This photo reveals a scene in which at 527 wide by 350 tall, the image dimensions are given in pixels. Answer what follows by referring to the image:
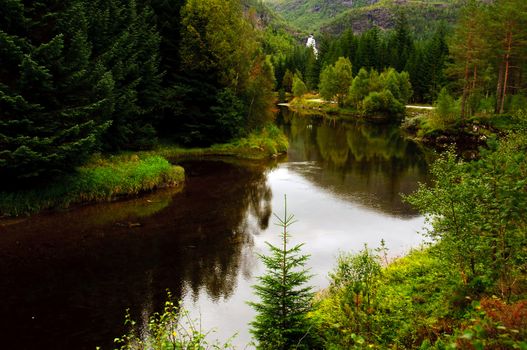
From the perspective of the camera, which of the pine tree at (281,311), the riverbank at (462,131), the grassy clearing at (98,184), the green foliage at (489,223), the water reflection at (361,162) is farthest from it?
the riverbank at (462,131)

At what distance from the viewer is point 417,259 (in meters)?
17.0

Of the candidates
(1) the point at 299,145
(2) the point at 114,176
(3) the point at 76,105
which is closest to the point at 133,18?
(3) the point at 76,105

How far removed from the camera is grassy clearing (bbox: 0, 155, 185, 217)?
23600 mm

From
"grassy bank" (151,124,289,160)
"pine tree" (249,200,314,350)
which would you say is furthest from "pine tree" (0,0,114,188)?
"pine tree" (249,200,314,350)

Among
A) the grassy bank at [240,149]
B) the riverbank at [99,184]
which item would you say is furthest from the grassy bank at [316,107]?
the riverbank at [99,184]

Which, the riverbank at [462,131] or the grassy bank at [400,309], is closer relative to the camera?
the grassy bank at [400,309]

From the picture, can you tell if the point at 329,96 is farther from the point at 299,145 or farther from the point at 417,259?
the point at 417,259

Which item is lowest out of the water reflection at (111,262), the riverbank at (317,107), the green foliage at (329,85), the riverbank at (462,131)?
the water reflection at (111,262)

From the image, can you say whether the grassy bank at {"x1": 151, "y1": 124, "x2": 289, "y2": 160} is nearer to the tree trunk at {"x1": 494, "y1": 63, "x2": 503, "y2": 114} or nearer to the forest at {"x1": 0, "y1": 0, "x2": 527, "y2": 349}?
the forest at {"x1": 0, "y1": 0, "x2": 527, "y2": 349}

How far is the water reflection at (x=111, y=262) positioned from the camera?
1401cm

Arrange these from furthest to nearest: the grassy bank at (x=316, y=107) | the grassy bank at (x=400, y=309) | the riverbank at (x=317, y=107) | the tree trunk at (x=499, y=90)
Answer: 1. the grassy bank at (x=316, y=107)
2. the riverbank at (x=317, y=107)
3. the tree trunk at (x=499, y=90)
4. the grassy bank at (x=400, y=309)

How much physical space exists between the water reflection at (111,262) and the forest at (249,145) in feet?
4.95

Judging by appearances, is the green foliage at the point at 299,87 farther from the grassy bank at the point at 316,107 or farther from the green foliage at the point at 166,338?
the green foliage at the point at 166,338

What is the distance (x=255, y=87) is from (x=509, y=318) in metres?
39.8
